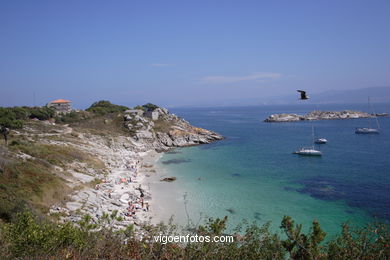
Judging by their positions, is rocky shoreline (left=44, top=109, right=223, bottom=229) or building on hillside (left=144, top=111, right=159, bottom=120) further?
building on hillside (left=144, top=111, right=159, bottom=120)

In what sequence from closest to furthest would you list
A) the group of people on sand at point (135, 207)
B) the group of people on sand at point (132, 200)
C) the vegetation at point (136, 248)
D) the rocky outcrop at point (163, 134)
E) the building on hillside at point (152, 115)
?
the vegetation at point (136, 248)
the group of people on sand at point (135, 207)
the group of people on sand at point (132, 200)
the rocky outcrop at point (163, 134)
the building on hillside at point (152, 115)

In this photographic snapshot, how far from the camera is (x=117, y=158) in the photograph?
4534 cm

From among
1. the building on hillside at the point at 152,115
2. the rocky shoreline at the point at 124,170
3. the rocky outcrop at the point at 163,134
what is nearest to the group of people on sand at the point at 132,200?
the rocky shoreline at the point at 124,170

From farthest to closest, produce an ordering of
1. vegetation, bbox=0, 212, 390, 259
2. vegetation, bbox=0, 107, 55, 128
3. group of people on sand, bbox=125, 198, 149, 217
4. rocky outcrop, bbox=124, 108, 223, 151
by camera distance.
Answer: rocky outcrop, bbox=124, 108, 223, 151 → vegetation, bbox=0, 107, 55, 128 → group of people on sand, bbox=125, 198, 149, 217 → vegetation, bbox=0, 212, 390, 259

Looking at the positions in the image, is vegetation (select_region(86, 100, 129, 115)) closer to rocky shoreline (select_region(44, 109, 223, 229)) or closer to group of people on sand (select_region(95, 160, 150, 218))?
rocky shoreline (select_region(44, 109, 223, 229))

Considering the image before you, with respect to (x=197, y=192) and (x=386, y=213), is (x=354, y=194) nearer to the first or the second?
(x=386, y=213)

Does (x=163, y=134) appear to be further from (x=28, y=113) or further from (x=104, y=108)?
(x=28, y=113)

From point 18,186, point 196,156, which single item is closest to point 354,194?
point 196,156

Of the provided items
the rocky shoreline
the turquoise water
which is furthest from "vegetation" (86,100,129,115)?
the turquoise water

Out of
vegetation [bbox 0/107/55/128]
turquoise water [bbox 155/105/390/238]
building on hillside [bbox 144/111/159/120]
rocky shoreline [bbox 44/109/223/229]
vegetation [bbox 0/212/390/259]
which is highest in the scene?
vegetation [bbox 0/107/55/128]

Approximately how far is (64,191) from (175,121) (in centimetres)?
5590

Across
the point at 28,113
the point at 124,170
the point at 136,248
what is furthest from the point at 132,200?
the point at 28,113

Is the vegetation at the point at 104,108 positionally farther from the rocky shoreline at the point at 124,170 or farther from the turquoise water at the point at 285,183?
the turquoise water at the point at 285,183

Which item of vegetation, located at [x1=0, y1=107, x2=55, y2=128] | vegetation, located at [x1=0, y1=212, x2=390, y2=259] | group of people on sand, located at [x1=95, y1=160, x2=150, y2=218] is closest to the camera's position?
vegetation, located at [x1=0, y1=212, x2=390, y2=259]
